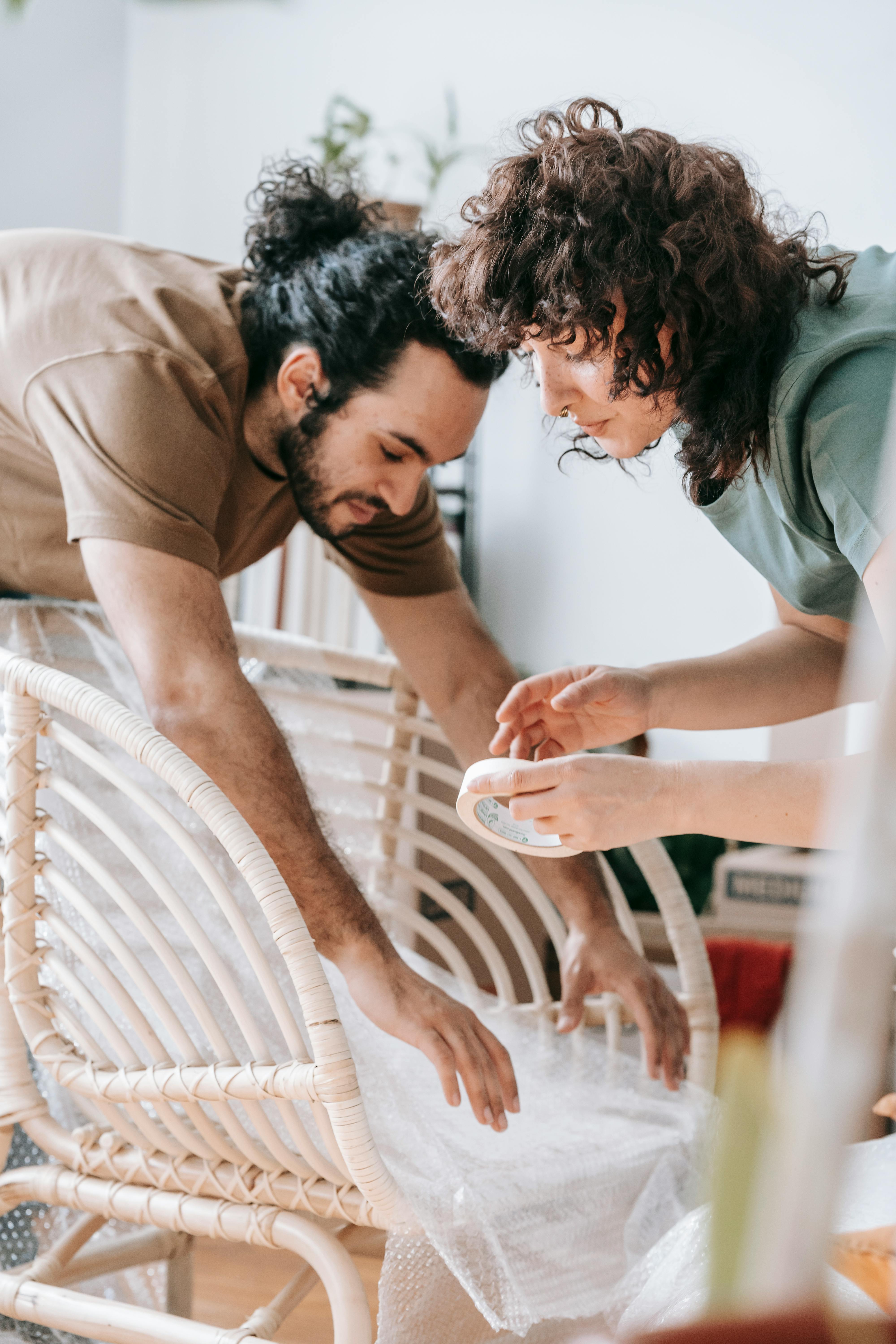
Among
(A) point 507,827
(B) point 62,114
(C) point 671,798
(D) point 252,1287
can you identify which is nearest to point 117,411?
(A) point 507,827

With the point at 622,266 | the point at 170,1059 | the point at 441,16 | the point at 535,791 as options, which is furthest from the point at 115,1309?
the point at 441,16

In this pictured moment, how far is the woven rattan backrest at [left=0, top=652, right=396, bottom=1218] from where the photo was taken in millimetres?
837

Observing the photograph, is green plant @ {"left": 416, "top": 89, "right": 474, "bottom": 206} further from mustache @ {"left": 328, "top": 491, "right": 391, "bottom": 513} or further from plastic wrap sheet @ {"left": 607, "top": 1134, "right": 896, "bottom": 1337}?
plastic wrap sheet @ {"left": 607, "top": 1134, "right": 896, "bottom": 1337}

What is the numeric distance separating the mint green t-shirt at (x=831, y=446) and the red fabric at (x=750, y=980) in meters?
1.19

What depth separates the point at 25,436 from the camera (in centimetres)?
121

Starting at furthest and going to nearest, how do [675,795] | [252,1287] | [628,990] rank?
[252,1287] < [628,990] < [675,795]

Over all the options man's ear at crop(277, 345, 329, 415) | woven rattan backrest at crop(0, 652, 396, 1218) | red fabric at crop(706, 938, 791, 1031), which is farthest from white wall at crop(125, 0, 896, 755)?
woven rattan backrest at crop(0, 652, 396, 1218)

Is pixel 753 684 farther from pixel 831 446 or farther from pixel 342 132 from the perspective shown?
pixel 342 132

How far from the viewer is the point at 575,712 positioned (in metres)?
1.06

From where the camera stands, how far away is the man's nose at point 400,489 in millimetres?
1343

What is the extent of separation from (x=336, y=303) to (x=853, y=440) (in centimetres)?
75

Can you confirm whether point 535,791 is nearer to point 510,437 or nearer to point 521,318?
point 521,318

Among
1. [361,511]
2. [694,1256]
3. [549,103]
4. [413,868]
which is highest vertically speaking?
[549,103]

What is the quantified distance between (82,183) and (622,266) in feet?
8.44
